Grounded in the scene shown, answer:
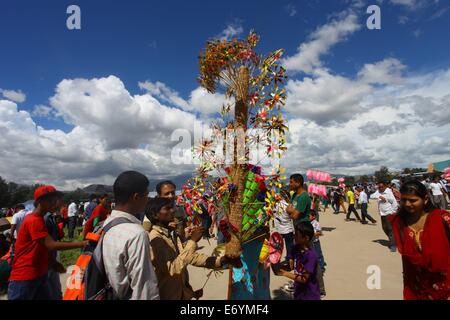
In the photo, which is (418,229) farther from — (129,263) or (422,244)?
(129,263)

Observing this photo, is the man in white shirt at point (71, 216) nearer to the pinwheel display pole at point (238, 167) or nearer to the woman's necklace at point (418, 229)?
the pinwheel display pole at point (238, 167)

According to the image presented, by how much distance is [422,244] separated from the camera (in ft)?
7.43

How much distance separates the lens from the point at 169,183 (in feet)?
10.7

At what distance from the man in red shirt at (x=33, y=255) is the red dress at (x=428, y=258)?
3.68m

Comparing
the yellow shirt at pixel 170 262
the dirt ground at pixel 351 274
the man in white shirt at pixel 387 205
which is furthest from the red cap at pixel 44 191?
the man in white shirt at pixel 387 205

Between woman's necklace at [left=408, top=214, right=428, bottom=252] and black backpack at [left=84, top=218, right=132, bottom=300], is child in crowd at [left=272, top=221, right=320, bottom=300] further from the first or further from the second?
black backpack at [left=84, top=218, right=132, bottom=300]

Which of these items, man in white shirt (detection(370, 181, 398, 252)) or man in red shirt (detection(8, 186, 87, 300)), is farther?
man in white shirt (detection(370, 181, 398, 252))

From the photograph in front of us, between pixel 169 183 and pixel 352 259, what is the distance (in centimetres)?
550

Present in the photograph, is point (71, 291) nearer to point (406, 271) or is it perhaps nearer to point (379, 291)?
point (406, 271)

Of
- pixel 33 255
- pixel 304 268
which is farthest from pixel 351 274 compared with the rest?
pixel 33 255

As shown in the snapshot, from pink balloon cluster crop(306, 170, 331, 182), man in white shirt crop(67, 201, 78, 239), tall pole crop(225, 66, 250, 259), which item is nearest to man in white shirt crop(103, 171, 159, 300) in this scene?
tall pole crop(225, 66, 250, 259)

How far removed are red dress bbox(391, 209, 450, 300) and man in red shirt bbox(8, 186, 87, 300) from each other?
368cm

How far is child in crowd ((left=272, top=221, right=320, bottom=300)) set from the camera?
2.78m

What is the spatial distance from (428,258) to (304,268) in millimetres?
1156
